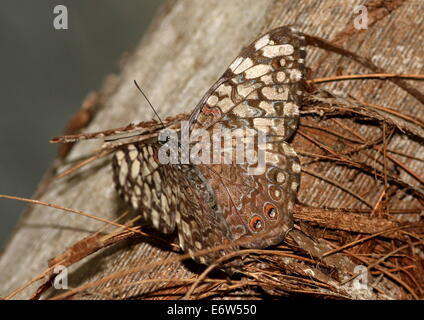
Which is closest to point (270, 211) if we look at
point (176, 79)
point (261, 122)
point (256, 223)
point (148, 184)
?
point (256, 223)

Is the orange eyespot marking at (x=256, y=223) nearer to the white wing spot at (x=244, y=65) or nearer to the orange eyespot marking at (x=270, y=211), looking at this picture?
the orange eyespot marking at (x=270, y=211)

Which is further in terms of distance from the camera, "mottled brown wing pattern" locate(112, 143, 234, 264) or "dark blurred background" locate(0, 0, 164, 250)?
"dark blurred background" locate(0, 0, 164, 250)

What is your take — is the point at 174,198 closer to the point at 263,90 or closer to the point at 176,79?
the point at 263,90

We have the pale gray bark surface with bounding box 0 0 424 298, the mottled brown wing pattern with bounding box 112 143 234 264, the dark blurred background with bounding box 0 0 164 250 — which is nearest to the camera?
the mottled brown wing pattern with bounding box 112 143 234 264

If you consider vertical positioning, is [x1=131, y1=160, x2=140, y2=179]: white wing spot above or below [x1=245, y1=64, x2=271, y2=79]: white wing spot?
below

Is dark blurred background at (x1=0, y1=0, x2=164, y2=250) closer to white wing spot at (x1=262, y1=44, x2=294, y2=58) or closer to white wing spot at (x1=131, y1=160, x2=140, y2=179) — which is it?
white wing spot at (x1=131, y1=160, x2=140, y2=179)

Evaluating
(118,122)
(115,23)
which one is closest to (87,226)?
(118,122)

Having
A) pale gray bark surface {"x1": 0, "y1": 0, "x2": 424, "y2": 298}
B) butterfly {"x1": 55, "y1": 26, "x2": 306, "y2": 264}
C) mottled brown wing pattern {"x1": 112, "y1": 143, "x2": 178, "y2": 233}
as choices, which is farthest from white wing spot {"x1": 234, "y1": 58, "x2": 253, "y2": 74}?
mottled brown wing pattern {"x1": 112, "y1": 143, "x2": 178, "y2": 233}

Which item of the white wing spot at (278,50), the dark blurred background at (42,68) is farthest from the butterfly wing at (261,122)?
the dark blurred background at (42,68)
